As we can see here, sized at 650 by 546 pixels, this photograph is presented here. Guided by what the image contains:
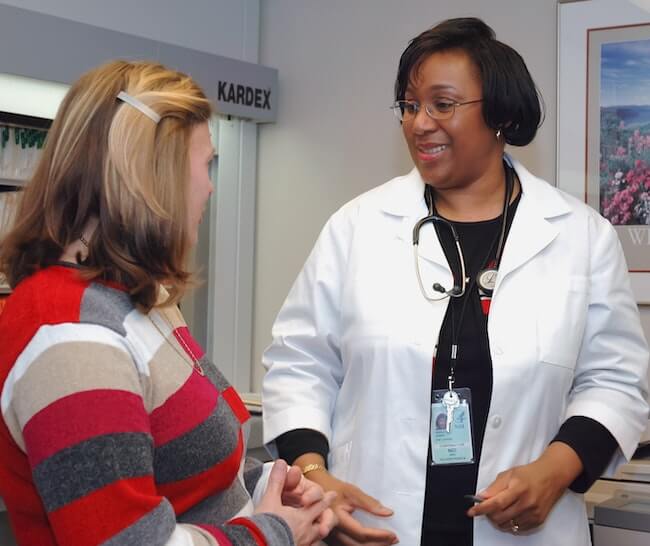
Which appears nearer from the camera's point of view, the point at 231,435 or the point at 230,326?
the point at 231,435

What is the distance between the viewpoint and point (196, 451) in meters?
1.14

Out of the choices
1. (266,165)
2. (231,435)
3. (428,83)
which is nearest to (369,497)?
(231,435)

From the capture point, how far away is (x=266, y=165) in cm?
362

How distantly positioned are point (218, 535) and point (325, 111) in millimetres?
2515

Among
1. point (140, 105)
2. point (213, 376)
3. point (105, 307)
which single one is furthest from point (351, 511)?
point (140, 105)

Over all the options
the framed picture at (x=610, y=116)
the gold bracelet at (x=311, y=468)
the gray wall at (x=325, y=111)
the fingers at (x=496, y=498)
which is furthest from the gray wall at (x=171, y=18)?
the fingers at (x=496, y=498)

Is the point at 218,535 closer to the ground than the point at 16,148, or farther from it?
closer to the ground

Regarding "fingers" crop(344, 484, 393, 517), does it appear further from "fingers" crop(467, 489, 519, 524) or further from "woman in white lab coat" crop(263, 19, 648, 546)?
"fingers" crop(467, 489, 519, 524)

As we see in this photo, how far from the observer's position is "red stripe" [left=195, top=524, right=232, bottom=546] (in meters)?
1.12

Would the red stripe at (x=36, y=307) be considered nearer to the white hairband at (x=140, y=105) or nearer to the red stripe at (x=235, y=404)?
the white hairband at (x=140, y=105)

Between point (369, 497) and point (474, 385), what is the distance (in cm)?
28

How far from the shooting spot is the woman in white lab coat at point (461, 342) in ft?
5.66

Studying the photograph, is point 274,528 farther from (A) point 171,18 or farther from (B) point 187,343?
(A) point 171,18

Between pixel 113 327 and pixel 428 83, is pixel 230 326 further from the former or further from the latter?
pixel 113 327
